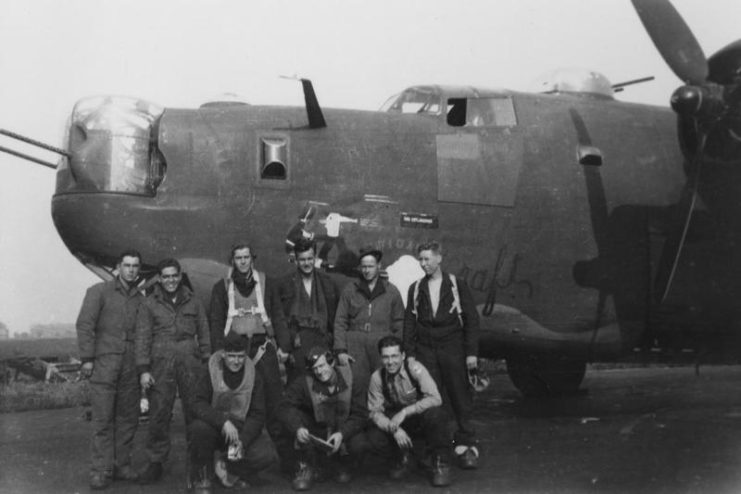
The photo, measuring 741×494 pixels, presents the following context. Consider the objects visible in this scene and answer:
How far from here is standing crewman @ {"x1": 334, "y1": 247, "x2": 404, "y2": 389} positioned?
719cm

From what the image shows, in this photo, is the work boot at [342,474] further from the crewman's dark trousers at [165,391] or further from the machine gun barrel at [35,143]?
the machine gun barrel at [35,143]

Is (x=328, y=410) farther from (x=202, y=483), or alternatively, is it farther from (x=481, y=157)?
(x=481, y=157)

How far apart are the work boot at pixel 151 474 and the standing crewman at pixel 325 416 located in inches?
43.6

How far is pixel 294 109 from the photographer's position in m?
8.67


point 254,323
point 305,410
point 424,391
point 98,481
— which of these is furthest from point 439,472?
point 98,481

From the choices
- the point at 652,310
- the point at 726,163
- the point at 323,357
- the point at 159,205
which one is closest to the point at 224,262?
the point at 159,205

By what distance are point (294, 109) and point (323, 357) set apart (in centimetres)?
332

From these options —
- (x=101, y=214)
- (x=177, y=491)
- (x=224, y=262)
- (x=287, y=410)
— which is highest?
(x=101, y=214)

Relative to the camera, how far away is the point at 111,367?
667 centimetres

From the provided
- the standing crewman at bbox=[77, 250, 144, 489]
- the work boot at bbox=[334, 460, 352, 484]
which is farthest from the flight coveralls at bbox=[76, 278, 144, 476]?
the work boot at bbox=[334, 460, 352, 484]

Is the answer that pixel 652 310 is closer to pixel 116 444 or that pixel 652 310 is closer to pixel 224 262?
pixel 224 262

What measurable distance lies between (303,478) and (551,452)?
2.70m

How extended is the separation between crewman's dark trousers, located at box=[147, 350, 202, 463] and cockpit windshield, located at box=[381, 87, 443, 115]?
4.08m

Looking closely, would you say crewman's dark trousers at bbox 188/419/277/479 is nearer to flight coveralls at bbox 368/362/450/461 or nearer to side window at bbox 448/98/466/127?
flight coveralls at bbox 368/362/450/461
